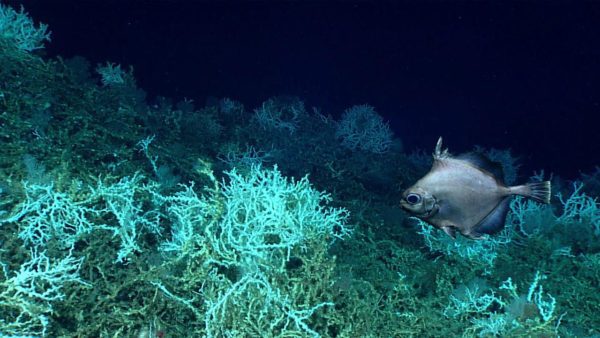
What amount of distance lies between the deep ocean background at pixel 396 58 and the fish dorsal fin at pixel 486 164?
68.7 ft

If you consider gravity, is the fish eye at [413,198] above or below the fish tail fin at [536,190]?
below

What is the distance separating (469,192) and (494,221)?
0.39 m

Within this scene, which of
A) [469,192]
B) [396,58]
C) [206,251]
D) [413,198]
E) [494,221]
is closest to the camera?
[206,251]

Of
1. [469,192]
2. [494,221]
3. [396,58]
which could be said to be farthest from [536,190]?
[396,58]

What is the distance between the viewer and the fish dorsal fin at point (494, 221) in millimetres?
3129

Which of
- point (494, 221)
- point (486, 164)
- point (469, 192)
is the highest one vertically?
point (486, 164)

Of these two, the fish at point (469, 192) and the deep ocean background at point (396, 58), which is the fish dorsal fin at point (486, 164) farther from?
the deep ocean background at point (396, 58)

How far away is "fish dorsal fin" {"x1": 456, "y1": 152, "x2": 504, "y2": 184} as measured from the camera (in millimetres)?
3057

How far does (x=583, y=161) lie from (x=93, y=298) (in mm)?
28050

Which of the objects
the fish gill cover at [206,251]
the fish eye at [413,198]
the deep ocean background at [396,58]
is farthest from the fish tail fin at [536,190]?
the deep ocean background at [396,58]

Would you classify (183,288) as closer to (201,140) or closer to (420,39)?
(201,140)

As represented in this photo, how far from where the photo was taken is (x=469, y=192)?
3014mm

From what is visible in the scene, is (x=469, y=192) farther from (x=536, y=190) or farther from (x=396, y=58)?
(x=396, y=58)

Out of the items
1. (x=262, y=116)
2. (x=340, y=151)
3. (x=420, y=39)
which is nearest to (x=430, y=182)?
(x=340, y=151)
